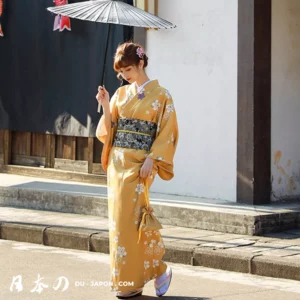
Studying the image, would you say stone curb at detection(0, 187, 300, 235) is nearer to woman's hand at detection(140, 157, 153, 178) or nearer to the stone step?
the stone step

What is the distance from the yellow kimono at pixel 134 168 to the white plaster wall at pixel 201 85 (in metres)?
3.50

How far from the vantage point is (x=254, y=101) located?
10.5 meters

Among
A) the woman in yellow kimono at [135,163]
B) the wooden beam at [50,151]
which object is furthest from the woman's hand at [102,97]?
the wooden beam at [50,151]

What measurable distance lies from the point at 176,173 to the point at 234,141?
1031 millimetres

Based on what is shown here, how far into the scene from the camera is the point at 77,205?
1145 centimetres

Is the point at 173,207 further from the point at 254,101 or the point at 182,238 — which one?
the point at 254,101

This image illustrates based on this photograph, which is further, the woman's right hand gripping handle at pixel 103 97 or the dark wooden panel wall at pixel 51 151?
the dark wooden panel wall at pixel 51 151

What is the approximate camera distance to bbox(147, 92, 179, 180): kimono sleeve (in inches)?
287

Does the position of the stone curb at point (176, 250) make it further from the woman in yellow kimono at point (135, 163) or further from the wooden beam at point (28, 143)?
the wooden beam at point (28, 143)

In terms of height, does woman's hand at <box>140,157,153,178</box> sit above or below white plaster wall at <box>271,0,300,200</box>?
below

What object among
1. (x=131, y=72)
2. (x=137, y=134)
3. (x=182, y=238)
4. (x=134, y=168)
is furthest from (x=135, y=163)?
(x=182, y=238)

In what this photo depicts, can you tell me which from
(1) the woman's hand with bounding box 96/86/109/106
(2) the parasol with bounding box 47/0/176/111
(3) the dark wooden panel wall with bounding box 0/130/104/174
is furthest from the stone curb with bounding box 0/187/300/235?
(1) the woman's hand with bounding box 96/86/109/106

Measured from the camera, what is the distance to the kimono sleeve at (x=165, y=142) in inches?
287

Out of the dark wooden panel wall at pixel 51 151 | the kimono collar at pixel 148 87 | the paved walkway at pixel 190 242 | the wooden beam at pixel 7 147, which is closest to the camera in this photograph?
the kimono collar at pixel 148 87
